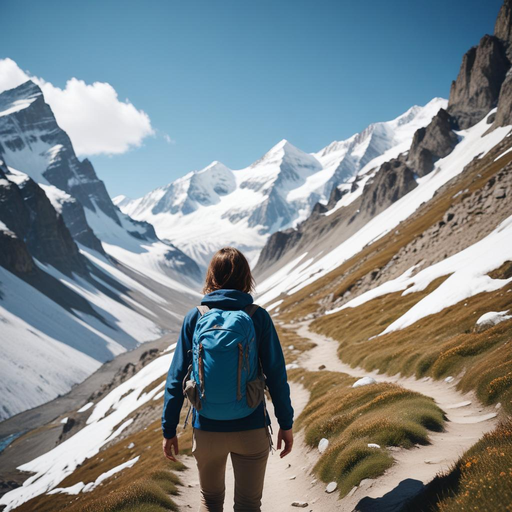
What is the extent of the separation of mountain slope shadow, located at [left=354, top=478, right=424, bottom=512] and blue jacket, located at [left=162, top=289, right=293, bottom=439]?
269cm

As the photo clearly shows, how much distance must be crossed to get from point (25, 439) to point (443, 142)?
209525 mm

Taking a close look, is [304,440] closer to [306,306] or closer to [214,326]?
[214,326]

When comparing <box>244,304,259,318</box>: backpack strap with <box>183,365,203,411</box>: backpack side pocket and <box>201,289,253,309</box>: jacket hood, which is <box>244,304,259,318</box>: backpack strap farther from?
<box>183,365,203,411</box>: backpack side pocket

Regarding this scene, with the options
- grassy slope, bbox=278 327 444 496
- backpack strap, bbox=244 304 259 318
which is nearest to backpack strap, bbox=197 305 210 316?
backpack strap, bbox=244 304 259 318

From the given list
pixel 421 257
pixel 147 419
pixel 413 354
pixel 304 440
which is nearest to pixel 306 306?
pixel 421 257

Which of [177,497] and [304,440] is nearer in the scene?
[177,497]

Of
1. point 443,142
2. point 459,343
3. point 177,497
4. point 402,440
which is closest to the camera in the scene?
point 402,440

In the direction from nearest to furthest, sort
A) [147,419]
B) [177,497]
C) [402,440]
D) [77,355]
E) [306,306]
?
[402,440] < [177,497] < [147,419] < [306,306] < [77,355]

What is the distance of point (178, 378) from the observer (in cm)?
613

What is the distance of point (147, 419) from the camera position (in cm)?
5088

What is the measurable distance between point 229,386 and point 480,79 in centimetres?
22953

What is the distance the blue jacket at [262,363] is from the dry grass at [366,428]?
4174mm

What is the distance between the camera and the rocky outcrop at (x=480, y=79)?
175125mm

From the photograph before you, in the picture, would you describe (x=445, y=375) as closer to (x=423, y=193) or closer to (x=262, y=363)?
(x=262, y=363)
